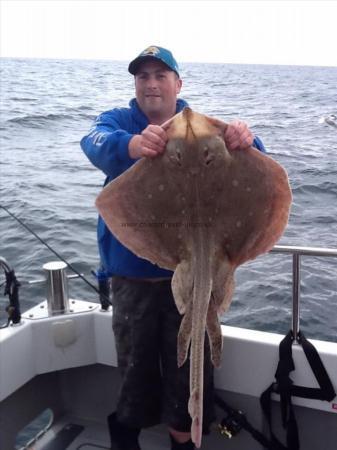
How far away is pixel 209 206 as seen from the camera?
2104 mm

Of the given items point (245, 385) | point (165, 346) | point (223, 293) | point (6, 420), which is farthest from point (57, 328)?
point (223, 293)

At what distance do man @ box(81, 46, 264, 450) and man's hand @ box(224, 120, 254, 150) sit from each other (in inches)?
36.9

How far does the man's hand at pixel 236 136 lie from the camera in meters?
2.05

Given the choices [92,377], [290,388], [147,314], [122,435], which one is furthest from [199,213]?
[92,377]

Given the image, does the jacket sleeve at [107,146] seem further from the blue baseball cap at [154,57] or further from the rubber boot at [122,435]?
the rubber boot at [122,435]

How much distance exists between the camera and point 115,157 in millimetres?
2578

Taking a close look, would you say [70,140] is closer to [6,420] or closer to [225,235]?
[6,420]

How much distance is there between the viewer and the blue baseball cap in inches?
116

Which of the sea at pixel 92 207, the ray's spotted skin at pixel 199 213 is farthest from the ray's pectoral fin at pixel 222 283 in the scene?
the sea at pixel 92 207

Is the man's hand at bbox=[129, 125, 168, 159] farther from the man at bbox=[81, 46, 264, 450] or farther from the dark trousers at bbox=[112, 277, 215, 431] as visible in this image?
the dark trousers at bbox=[112, 277, 215, 431]

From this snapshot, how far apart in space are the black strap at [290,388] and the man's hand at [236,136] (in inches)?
63.4

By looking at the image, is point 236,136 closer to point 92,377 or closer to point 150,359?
point 150,359

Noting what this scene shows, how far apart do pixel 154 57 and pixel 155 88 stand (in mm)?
168

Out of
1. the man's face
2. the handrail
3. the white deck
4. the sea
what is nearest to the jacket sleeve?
the man's face
